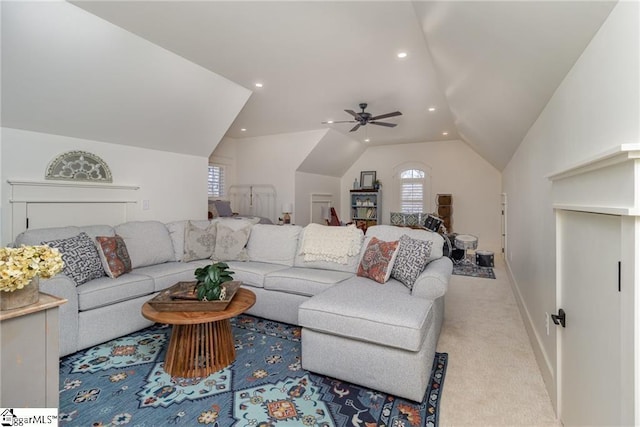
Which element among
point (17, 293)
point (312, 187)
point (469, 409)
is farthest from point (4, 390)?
point (312, 187)

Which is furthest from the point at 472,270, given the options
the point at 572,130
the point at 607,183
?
the point at 607,183

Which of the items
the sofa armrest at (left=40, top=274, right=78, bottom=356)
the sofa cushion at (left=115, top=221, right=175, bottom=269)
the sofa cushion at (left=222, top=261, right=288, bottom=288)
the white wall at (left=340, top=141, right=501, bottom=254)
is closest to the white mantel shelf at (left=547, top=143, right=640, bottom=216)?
the sofa cushion at (left=222, top=261, right=288, bottom=288)

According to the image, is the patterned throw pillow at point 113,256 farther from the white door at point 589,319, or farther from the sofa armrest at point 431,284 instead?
the white door at point 589,319

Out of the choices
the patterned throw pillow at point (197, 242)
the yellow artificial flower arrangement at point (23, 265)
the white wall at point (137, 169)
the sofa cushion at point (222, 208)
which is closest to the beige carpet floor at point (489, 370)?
the yellow artificial flower arrangement at point (23, 265)

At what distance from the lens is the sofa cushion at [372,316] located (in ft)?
6.01

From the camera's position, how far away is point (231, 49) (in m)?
3.17

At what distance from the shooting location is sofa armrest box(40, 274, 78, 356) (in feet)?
7.45

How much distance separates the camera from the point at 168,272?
10.5 ft

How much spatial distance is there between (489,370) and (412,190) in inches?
264

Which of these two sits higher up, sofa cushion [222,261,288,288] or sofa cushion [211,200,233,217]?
sofa cushion [211,200,233,217]

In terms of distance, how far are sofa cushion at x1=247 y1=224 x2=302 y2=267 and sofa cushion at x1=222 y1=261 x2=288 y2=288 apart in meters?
0.12

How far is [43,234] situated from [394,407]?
3.20 meters

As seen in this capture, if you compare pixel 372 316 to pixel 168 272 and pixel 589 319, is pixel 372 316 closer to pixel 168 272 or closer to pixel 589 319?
pixel 589 319

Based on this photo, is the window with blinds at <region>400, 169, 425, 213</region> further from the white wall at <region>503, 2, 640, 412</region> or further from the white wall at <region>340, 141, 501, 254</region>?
the white wall at <region>503, 2, 640, 412</region>
